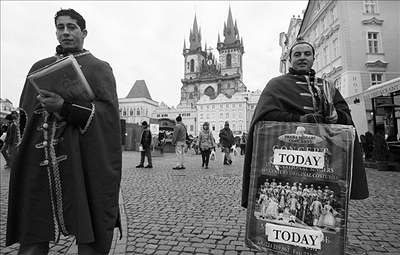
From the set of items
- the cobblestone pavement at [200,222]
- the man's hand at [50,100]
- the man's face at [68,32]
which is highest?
the man's face at [68,32]

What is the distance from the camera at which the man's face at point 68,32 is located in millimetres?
2113

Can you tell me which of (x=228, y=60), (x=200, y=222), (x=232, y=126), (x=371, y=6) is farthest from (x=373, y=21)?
(x=228, y=60)

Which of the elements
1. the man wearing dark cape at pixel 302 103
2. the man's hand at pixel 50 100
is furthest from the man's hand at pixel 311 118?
the man's hand at pixel 50 100

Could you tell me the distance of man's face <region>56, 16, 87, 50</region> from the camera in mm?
2113

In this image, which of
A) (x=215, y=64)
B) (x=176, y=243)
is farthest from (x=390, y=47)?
(x=215, y=64)

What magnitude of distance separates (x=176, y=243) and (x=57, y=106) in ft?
7.56

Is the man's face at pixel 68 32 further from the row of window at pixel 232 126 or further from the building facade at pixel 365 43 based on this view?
the row of window at pixel 232 126

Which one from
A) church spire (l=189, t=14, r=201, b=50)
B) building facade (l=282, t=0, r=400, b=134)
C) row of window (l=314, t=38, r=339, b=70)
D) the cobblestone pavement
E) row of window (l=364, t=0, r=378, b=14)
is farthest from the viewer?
church spire (l=189, t=14, r=201, b=50)

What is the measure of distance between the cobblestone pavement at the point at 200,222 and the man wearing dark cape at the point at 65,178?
151 centimetres

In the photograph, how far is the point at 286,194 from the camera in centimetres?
227

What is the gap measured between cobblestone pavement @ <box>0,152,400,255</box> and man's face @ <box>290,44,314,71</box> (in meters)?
1.95

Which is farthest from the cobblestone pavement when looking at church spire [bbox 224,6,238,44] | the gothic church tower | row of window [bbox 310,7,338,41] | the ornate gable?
church spire [bbox 224,6,238,44]

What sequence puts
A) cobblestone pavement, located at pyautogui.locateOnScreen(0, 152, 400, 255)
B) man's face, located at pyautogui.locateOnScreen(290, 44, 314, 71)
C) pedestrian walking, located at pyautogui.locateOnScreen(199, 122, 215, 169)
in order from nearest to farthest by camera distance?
man's face, located at pyautogui.locateOnScreen(290, 44, 314, 71), cobblestone pavement, located at pyautogui.locateOnScreen(0, 152, 400, 255), pedestrian walking, located at pyautogui.locateOnScreen(199, 122, 215, 169)

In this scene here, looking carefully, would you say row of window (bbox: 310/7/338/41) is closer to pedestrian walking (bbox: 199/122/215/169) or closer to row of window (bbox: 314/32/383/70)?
row of window (bbox: 314/32/383/70)
